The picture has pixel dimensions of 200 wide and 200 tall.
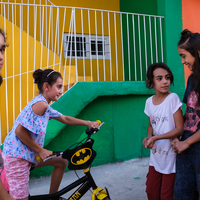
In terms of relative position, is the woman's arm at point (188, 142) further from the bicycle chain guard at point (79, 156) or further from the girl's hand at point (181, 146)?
the bicycle chain guard at point (79, 156)

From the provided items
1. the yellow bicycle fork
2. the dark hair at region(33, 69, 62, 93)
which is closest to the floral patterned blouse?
the dark hair at region(33, 69, 62, 93)

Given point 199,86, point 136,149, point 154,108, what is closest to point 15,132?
point 154,108

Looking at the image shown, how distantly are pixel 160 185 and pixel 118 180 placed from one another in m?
1.49

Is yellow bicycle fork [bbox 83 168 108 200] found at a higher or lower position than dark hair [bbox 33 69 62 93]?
lower

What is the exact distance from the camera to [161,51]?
499 centimetres

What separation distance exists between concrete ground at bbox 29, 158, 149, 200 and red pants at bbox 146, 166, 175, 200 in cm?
83

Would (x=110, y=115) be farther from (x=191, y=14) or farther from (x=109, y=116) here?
(x=191, y=14)

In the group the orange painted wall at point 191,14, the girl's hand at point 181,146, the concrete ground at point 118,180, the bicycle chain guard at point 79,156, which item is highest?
the orange painted wall at point 191,14

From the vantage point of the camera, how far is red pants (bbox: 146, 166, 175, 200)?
6.25ft

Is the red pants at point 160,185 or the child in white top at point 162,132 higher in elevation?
the child in white top at point 162,132

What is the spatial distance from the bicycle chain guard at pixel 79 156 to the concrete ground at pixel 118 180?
123 centimetres

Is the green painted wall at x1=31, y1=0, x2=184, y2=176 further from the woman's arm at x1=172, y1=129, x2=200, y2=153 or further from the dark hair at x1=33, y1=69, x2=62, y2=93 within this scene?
the woman's arm at x1=172, y1=129, x2=200, y2=153

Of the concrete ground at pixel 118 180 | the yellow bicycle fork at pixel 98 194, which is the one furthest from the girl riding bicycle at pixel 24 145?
the concrete ground at pixel 118 180

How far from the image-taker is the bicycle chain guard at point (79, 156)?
1.84m
